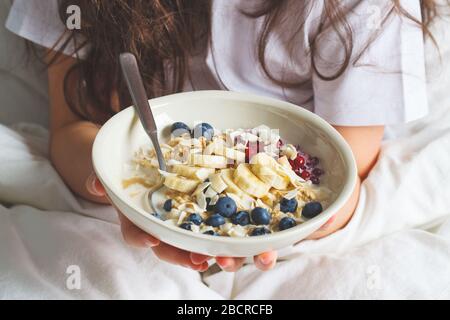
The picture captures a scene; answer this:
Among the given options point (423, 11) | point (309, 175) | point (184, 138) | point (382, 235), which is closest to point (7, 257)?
point (184, 138)

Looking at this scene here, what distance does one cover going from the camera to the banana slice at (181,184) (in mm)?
551

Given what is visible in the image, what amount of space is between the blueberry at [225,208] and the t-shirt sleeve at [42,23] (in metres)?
0.43

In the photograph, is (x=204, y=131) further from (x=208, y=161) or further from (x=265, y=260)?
(x=265, y=260)

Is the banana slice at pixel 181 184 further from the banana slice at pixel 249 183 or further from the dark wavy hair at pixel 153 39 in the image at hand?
the dark wavy hair at pixel 153 39

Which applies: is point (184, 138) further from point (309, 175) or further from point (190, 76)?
point (190, 76)

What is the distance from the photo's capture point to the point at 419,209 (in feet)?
2.65

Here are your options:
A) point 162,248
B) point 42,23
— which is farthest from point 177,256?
point 42,23

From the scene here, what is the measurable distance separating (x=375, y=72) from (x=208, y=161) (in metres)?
0.31

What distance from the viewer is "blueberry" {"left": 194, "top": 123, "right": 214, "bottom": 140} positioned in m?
0.63

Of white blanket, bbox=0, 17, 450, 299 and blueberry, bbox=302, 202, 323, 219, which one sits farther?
white blanket, bbox=0, 17, 450, 299

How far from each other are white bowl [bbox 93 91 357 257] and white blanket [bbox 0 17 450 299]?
18 centimetres

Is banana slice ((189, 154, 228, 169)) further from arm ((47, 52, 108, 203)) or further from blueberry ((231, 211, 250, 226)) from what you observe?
arm ((47, 52, 108, 203))

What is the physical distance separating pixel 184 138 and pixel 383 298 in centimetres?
32

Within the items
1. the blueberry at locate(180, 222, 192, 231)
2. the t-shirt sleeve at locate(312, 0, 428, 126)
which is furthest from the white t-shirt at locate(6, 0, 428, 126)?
the blueberry at locate(180, 222, 192, 231)
